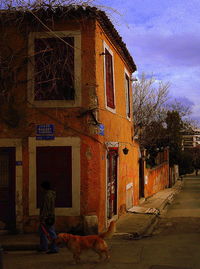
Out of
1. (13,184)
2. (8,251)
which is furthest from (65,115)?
(8,251)

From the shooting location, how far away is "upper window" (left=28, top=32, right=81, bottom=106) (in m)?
9.95

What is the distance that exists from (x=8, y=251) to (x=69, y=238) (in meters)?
2.15

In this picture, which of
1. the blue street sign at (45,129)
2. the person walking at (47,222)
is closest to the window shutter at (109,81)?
the blue street sign at (45,129)

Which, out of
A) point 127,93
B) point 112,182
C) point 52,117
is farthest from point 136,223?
point 127,93

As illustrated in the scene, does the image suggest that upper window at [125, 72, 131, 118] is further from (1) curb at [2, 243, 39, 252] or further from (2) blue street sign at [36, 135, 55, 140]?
(1) curb at [2, 243, 39, 252]

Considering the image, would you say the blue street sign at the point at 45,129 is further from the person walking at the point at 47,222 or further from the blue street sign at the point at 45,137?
the person walking at the point at 47,222

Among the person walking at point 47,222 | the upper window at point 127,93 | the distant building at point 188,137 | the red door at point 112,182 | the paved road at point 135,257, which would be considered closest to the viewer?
the paved road at point 135,257

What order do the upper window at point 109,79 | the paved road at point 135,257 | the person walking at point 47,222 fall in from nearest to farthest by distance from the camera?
the paved road at point 135,257 < the person walking at point 47,222 < the upper window at point 109,79

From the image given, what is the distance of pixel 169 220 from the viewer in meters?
13.9

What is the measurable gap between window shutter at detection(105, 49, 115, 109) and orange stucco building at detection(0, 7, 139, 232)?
1302 millimetres

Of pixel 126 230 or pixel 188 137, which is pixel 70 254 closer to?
pixel 126 230

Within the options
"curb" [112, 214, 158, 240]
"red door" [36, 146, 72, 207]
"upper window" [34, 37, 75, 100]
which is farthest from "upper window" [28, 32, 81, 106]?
"curb" [112, 214, 158, 240]

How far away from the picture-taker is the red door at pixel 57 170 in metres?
9.93

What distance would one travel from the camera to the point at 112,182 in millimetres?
12133
